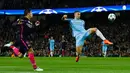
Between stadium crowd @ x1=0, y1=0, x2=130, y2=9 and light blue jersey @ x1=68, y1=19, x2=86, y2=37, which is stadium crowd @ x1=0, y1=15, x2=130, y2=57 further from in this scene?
light blue jersey @ x1=68, y1=19, x2=86, y2=37

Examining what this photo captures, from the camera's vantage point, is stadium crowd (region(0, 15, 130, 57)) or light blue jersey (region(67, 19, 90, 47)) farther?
stadium crowd (region(0, 15, 130, 57))

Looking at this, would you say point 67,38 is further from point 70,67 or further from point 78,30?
point 70,67

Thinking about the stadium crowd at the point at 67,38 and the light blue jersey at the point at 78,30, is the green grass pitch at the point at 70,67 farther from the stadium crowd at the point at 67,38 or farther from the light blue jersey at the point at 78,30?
the stadium crowd at the point at 67,38

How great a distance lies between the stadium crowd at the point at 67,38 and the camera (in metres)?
41.1

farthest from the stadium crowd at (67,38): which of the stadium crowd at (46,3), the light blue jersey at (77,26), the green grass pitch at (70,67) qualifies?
the light blue jersey at (77,26)

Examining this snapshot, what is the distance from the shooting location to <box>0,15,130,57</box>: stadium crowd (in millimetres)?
41122

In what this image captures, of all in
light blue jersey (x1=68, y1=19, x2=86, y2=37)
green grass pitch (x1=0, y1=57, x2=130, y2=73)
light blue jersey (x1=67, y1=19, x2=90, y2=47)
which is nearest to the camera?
green grass pitch (x1=0, y1=57, x2=130, y2=73)

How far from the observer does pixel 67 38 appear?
45.0m

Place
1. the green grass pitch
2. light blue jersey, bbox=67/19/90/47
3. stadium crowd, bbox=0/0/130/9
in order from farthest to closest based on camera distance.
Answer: stadium crowd, bbox=0/0/130/9 < light blue jersey, bbox=67/19/90/47 < the green grass pitch

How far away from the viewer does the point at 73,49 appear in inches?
1678

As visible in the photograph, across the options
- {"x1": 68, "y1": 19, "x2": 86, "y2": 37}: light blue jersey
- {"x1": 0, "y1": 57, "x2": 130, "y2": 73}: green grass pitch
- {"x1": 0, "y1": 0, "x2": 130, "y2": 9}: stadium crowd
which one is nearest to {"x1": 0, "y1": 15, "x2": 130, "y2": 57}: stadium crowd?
{"x1": 0, "y1": 0, "x2": 130, "y2": 9}: stadium crowd

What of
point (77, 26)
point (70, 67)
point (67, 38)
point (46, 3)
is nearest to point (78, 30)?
point (77, 26)

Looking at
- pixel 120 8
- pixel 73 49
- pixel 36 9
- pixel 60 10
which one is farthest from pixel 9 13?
pixel 120 8

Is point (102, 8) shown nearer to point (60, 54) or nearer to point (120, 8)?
point (120, 8)
